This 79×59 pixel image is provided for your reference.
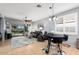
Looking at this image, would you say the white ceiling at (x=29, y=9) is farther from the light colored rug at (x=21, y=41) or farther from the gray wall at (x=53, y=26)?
the light colored rug at (x=21, y=41)

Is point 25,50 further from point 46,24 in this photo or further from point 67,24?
point 67,24

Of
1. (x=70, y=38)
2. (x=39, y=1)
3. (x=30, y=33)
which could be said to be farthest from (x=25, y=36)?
(x=70, y=38)

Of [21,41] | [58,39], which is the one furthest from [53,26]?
[21,41]

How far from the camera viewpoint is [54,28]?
7.38ft

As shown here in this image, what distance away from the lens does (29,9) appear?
217 cm

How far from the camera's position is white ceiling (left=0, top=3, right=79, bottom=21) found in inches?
82.7

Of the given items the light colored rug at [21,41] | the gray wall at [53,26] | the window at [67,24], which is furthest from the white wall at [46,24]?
the light colored rug at [21,41]

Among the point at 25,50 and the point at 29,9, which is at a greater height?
the point at 29,9

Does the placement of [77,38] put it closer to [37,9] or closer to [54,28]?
[54,28]

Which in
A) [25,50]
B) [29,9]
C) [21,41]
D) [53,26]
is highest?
[29,9]

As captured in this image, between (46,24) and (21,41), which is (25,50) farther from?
(46,24)

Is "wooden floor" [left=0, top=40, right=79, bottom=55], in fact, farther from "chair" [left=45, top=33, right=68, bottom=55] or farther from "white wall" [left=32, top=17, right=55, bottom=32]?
"white wall" [left=32, top=17, right=55, bottom=32]

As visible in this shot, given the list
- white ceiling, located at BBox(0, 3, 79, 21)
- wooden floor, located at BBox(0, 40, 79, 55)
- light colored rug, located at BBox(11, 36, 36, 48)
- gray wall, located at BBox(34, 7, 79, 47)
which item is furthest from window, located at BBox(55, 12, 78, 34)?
light colored rug, located at BBox(11, 36, 36, 48)

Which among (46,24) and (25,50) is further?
(46,24)
